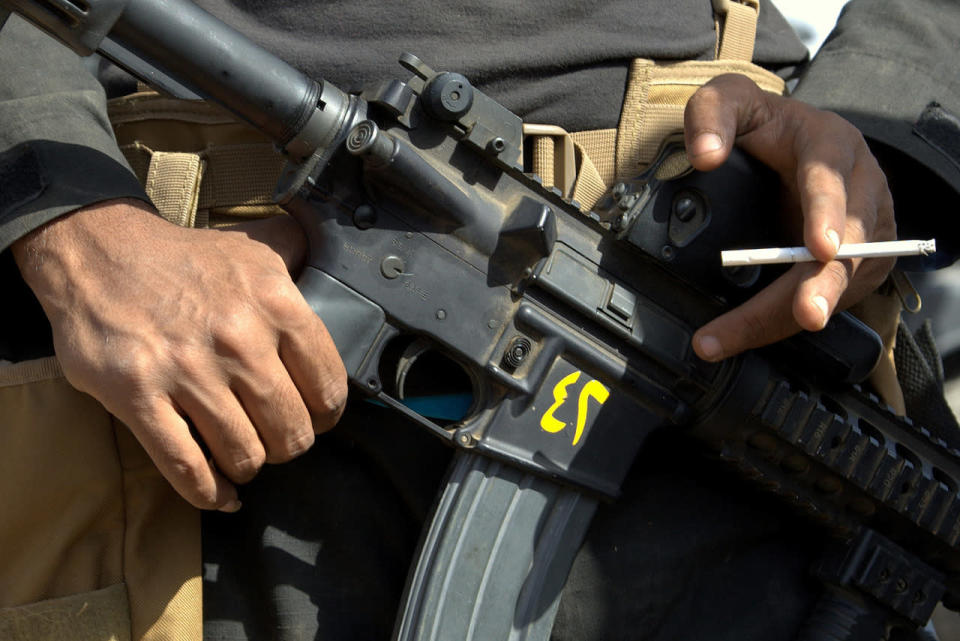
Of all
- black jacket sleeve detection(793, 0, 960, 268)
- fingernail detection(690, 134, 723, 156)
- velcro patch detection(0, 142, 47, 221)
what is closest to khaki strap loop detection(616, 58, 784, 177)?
fingernail detection(690, 134, 723, 156)

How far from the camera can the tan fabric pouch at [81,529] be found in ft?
4.17

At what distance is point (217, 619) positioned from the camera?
1417mm

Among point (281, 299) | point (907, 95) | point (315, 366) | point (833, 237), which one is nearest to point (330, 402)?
point (315, 366)

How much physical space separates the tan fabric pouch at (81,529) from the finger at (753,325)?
88 centimetres

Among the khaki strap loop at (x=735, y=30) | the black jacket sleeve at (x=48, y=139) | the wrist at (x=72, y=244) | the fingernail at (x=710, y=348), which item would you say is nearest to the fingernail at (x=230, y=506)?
the wrist at (x=72, y=244)

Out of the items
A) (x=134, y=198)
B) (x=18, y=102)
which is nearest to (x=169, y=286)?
(x=134, y=198)

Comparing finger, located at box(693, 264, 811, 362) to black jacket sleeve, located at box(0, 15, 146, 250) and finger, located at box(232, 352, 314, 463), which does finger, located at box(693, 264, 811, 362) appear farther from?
black jacket sleeve, located at box(0, 15, 146, 250)

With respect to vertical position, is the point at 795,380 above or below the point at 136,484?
above

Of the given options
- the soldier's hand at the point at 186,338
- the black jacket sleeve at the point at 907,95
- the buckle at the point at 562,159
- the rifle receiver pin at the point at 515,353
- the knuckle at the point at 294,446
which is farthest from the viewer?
the black jacket sleeve at the point at 907,95

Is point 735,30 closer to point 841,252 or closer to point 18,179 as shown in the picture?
point 841,252

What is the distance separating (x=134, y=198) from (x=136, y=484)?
45cm

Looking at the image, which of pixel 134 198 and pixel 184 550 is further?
Answer: pixel 184 550

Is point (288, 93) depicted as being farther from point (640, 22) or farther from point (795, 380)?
point (795, 380)

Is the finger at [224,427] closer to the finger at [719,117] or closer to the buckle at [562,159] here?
the buckle at [562,159]
